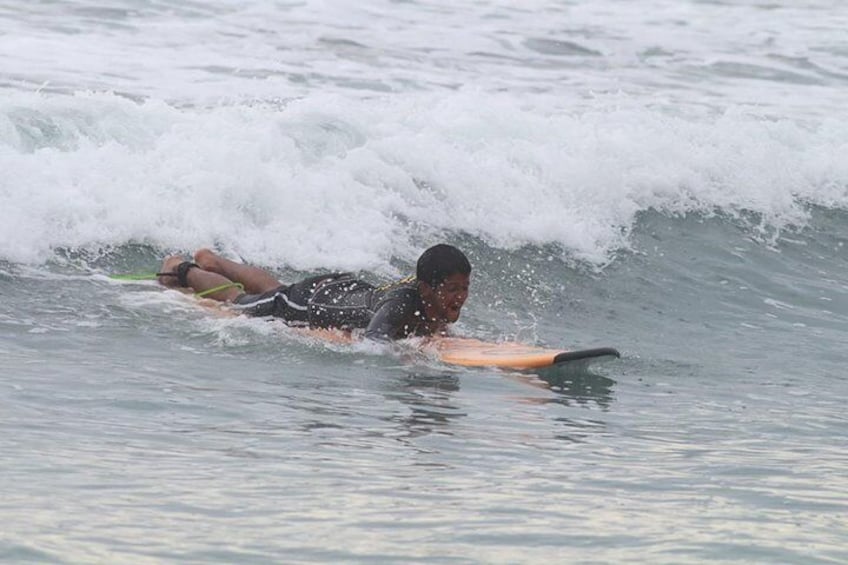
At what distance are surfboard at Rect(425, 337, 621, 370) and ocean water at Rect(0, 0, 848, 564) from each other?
0.10 meters

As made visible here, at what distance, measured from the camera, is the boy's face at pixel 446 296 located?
8102 mm

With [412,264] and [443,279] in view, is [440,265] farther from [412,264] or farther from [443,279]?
[412,264]

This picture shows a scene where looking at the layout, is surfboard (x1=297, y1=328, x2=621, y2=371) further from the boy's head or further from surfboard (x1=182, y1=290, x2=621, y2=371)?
the boy's head

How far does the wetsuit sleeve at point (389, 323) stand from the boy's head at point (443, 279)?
5.7 inches

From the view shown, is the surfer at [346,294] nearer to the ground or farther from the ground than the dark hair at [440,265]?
nearer to the ground

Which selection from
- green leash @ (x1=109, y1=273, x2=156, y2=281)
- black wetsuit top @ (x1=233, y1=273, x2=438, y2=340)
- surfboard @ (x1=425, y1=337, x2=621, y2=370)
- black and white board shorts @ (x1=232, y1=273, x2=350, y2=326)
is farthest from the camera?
green leash @ (x1=109, y1=273, x2=156, y2=281)

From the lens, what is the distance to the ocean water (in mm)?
4797

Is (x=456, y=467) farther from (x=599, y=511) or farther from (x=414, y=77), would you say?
(x=414, y=77)

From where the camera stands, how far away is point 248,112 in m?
12.4

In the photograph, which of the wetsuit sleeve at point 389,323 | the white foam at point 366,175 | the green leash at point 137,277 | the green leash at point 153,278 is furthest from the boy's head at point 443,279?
the white foam at point 366,175

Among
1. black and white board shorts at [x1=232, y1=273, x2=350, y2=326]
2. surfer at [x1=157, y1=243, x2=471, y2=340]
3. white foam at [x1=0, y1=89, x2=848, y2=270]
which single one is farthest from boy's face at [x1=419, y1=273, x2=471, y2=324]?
white foam at [x1=0, y1=89, x2=848, y2=270]

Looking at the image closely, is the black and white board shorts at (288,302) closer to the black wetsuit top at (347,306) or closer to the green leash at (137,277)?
the black wetsuit top at (347,306)

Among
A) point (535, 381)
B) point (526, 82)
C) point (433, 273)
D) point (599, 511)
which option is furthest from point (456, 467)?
point (526, 82)

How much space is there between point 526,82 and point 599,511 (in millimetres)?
12124
